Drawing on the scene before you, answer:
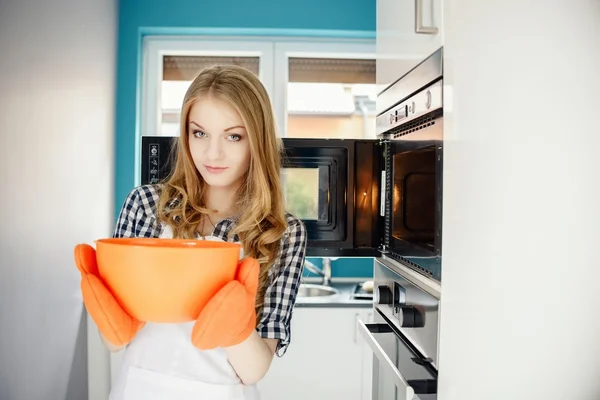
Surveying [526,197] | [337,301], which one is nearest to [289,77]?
[337,301]

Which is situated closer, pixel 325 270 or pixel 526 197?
pixel 526 197

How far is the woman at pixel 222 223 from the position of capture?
3.21ft

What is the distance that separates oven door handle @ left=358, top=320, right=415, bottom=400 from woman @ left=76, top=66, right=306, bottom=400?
0.67 ft

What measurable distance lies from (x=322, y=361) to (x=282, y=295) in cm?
115

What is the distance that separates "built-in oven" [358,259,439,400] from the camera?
3.01ft

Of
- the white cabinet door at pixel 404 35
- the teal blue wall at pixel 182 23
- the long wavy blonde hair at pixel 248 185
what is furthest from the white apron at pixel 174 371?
the teal blue wall at pixel 182 23

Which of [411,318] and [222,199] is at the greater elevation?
[222,199]

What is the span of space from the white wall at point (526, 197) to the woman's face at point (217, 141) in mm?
373

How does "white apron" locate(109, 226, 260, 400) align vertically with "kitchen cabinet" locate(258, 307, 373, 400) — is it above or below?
above

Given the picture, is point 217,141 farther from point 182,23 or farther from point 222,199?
point 182,23

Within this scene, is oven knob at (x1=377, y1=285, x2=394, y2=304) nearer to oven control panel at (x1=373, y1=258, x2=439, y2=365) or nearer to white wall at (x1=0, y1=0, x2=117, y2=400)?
oven control panel at (x1=373, y1=258, x2=439, y2=365)

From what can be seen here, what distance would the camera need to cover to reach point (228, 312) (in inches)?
25.7

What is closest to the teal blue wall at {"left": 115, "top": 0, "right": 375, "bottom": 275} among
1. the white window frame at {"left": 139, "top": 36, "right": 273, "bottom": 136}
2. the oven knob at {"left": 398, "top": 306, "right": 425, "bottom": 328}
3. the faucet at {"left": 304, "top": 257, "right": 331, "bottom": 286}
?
the white window frame at {"left": 139, "top": 36, "right": 273, "bottom": 136}

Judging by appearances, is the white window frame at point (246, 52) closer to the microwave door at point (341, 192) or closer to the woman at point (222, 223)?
the microwave door at point (341, 192)
